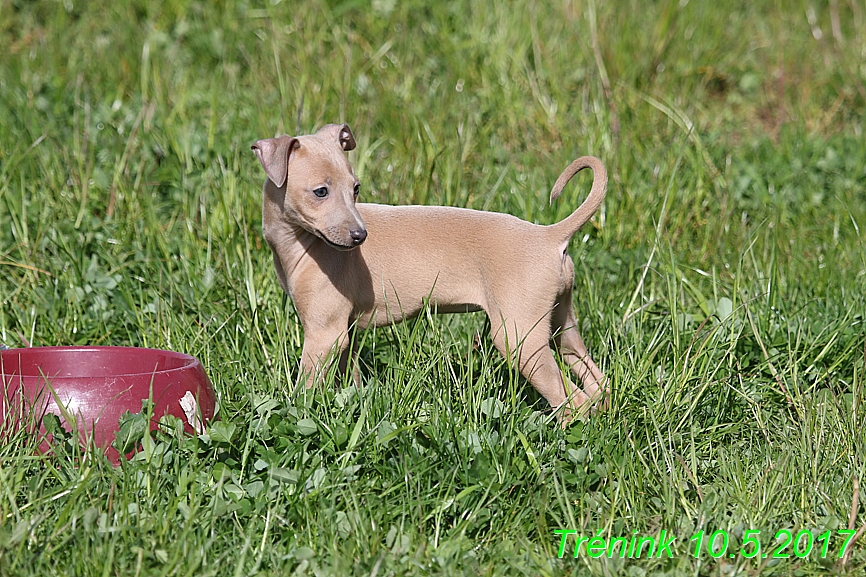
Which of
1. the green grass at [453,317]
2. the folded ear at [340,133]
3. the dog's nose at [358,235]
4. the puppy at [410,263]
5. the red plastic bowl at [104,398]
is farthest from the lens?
the folded ear at [340,133]

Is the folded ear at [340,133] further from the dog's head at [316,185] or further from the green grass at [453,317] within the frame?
the green grass at [453,317]

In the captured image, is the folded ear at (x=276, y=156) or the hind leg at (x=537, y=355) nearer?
the folded ear at (x=276, y=156)

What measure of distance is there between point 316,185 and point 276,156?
0.18 meters

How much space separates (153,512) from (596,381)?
178cm

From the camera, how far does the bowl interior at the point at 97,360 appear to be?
3.46m

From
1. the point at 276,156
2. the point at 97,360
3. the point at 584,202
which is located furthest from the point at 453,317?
the point at 97,360

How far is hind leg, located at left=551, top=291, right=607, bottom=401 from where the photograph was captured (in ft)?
11.9

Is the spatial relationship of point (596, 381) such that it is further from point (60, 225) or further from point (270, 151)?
point (60, 225)

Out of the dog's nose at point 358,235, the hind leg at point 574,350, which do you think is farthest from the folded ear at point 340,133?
the hind leg at point 574,350

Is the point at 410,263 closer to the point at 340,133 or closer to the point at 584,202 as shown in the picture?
the point at 340,133

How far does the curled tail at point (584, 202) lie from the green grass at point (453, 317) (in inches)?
21.2

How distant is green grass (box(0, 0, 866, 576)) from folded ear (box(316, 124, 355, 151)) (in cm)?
76

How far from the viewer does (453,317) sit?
4.12m

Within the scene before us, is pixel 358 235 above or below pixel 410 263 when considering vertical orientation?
above
